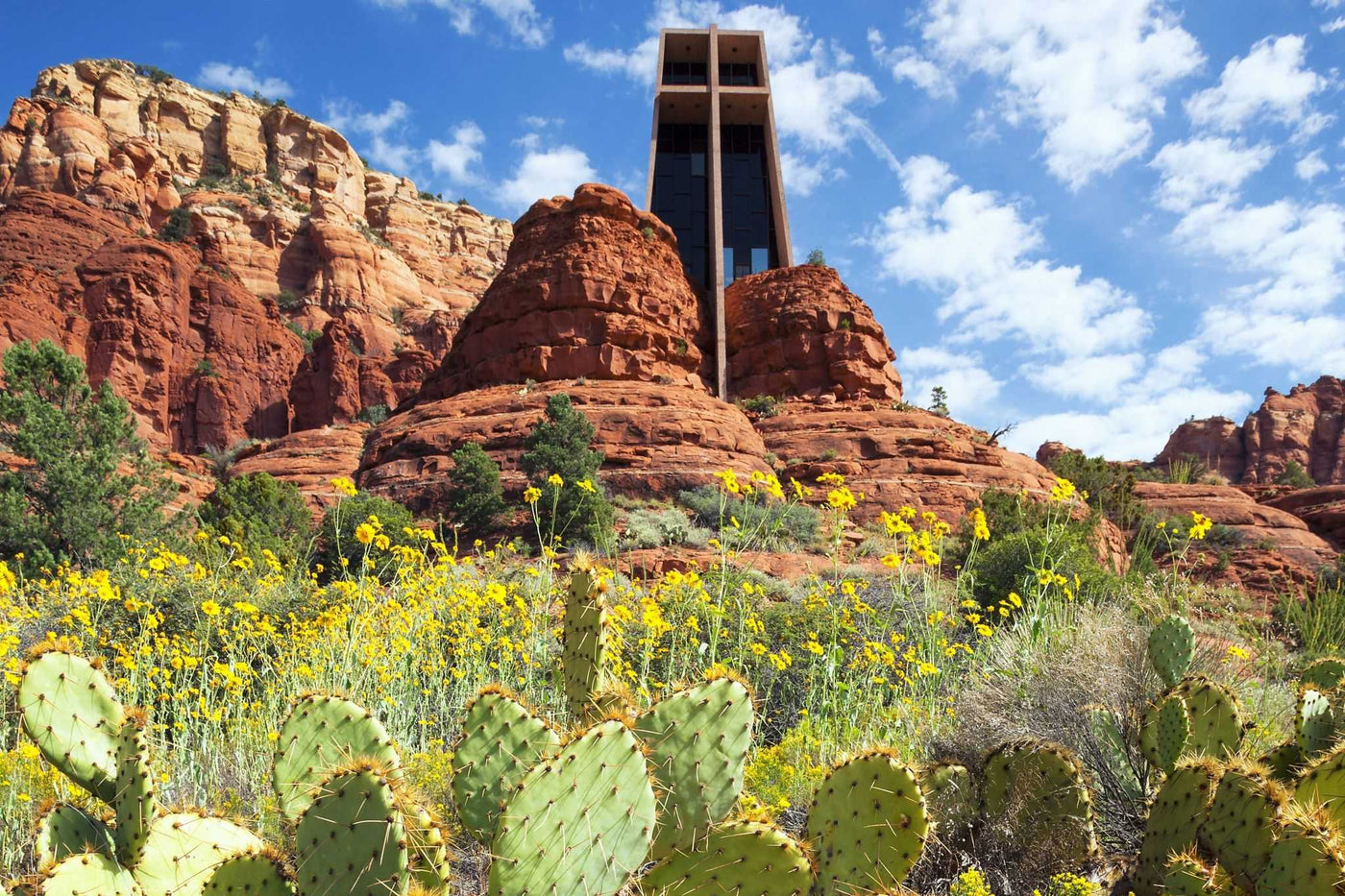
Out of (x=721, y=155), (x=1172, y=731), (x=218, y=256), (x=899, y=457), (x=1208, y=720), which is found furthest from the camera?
(x=218, y=256)

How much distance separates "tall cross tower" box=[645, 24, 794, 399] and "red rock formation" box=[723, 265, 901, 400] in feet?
8.25

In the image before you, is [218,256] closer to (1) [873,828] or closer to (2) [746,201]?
(2) [746,201]

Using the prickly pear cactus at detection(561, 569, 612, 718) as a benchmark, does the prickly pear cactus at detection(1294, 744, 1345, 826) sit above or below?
below

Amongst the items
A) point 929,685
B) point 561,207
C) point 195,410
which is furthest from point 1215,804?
point 195,410

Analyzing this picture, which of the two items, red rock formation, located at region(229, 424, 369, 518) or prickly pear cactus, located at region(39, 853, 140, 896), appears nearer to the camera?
prickly pear cactus, located at region(39, 853, 140, 896)

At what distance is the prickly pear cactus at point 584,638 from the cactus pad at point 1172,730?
7.69 ft

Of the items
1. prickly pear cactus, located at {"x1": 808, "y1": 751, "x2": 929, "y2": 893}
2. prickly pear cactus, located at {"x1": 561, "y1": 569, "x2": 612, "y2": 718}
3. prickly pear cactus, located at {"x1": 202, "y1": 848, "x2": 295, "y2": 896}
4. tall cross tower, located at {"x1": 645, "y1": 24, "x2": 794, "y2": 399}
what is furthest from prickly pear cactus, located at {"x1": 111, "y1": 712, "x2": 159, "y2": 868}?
tall cross tower, located at {"x1": 645, "y1": 24, "x2": 794, "y2": 399}

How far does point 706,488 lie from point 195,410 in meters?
36.6

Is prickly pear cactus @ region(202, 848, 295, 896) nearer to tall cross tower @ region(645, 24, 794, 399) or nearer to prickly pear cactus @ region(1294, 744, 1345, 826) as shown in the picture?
prickly pear cactus @ region(1294, 744, 1345, 826)

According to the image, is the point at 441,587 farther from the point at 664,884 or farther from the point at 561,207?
the point at 561,207

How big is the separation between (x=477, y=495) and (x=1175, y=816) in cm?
1975

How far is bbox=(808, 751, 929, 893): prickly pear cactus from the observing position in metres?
2.39

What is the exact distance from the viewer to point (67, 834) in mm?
2221

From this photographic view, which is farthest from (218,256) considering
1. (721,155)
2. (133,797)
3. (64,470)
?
(133,797)
